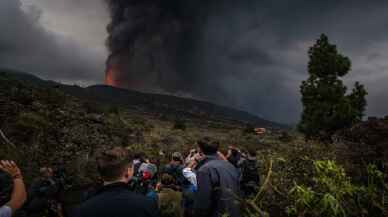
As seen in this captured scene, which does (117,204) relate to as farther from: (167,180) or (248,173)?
(248,173)

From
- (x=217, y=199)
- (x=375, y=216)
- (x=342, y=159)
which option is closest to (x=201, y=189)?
(x=217, y=199)

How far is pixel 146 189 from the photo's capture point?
6789mm

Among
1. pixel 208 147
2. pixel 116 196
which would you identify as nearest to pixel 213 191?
pixel 208 147

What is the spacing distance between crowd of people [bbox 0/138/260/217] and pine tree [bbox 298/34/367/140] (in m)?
18.2

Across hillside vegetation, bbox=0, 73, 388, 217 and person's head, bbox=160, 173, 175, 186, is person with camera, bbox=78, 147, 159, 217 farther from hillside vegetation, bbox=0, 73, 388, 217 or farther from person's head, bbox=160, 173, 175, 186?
person's head, bbox=160, 173, 175, 186

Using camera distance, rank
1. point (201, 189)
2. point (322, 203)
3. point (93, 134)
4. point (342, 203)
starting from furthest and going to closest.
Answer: point (93, 134) → point (201, 189) → point (342, 203) → point (322, 203)

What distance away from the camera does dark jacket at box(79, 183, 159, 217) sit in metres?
2.69

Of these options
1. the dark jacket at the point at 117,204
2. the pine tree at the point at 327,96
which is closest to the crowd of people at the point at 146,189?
the dark jacket at the point at 117,204

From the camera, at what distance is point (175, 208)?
646 centimetres

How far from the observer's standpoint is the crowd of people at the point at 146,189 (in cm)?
275

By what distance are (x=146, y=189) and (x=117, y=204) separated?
13.7 ft

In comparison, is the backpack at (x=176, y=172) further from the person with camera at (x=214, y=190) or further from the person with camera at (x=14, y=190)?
the person with camera at (x=14, y=190)

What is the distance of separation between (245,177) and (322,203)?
455 centimetres

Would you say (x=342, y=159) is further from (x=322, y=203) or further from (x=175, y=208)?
(x=322, y=203)
